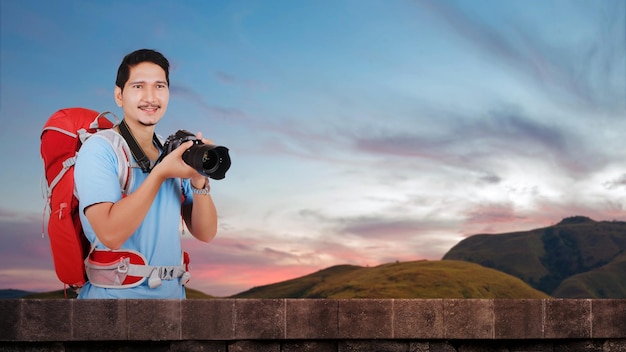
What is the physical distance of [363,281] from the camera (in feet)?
204

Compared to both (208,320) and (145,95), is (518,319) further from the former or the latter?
(145,95)

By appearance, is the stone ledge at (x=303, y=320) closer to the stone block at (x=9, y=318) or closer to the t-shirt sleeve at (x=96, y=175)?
the stone block at (x=9, y=318)

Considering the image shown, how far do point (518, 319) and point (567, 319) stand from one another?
487mm

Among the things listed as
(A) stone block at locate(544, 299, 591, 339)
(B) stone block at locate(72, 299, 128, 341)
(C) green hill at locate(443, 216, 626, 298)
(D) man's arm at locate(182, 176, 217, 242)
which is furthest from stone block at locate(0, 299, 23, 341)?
(C) green hill at locate(443, 216, 626, 298)

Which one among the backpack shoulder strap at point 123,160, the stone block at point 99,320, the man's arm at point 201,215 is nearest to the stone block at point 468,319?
the man's arm at point 201,215

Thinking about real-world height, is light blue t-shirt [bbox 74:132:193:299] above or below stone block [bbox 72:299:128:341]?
above

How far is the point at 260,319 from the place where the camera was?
18.2 ft

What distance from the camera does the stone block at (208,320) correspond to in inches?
215

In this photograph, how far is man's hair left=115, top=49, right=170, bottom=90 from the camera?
561 cm

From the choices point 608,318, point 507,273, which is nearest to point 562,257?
point 507,273

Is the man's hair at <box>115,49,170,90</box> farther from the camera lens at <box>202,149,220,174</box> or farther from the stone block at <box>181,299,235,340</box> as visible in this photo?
the stone block at <box>181,299,235,340</box>

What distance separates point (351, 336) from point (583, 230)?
498ft

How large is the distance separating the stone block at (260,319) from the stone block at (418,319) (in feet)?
3.17

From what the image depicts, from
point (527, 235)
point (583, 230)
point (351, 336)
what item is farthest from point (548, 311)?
point (583, 230)
